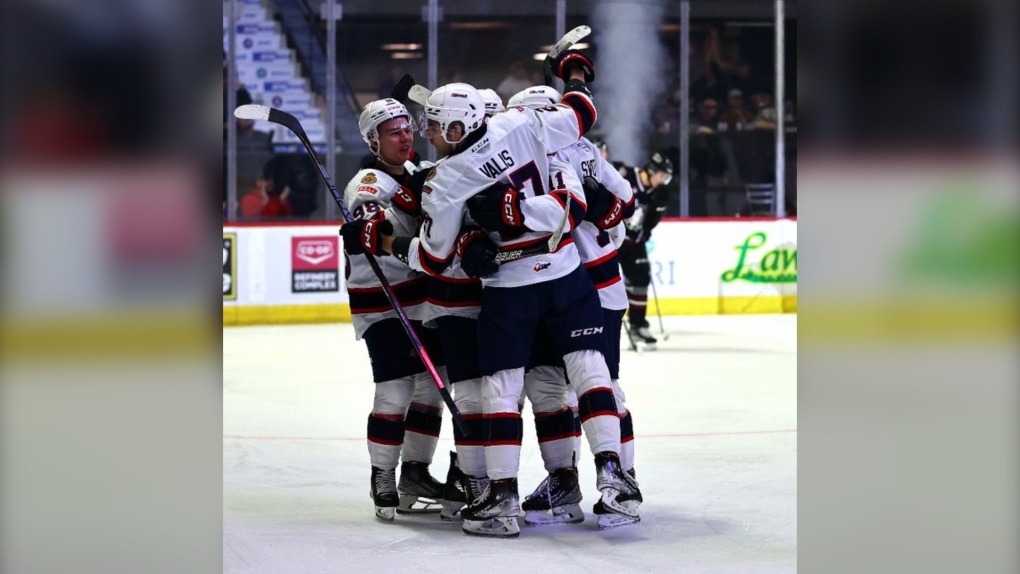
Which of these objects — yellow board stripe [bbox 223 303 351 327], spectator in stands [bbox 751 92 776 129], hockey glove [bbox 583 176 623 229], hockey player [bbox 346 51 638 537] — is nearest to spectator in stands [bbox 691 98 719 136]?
spectator in stands [bbox 751 92 776 129]

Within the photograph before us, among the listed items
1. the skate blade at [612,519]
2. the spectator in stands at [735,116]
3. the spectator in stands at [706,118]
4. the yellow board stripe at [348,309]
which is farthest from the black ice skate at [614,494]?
the spectator in stands at [735,116]

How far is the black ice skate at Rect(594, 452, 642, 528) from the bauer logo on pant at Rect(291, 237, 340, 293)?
7.55 metres

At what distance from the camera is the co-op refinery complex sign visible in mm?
11773

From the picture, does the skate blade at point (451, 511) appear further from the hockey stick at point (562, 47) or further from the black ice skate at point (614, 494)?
the hockey stick at point (562, 47)

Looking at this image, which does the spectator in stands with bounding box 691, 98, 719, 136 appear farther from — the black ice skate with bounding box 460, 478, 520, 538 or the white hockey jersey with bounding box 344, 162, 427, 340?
the black ice skate with bounding box 460, 478, 520, 538

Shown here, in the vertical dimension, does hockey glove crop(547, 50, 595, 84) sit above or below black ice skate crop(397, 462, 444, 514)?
above

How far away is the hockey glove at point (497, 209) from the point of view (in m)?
3.51

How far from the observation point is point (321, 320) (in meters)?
11.1

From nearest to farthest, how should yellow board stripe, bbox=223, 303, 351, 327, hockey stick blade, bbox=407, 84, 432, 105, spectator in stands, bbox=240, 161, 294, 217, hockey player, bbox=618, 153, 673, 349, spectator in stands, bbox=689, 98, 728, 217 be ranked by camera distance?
1. hockey stick blade, bbox=407, 84, 432, 105
2. hockey player, bbox=618, 153, 673, 349
3. yellow board stripe, bbox=223, 303, 351, 327
4. spectator in stands, bbox=240, 161, 294, 217
5. spectator in stands, bbox=689, 98, 728, 217
